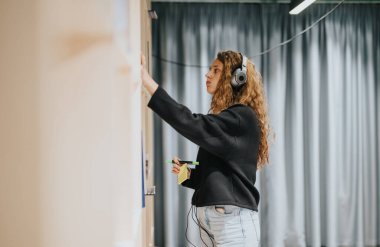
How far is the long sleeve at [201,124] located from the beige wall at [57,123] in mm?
550

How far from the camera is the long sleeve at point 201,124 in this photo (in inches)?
41.0

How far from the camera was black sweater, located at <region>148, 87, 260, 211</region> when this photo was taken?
114cm

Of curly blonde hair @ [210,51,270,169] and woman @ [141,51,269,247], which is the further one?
curly blonde hair @ [210,51,270,169]

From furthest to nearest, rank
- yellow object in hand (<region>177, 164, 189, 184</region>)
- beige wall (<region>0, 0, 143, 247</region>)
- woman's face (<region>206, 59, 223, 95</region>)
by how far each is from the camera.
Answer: woman's face (<region>206, 59, 223, 95</region>), yellow object in hand (<region>177, 164, 189, 184</region>), beige wall (<region>0, 0, 143, 247</region>)

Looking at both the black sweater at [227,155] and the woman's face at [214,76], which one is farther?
the woman's face at [214,76]

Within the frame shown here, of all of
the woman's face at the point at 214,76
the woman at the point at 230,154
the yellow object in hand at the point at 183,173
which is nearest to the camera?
the woman at the point at 230,154

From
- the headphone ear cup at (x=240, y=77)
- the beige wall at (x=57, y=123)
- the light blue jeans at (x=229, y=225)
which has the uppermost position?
the headphone ear cup at (x=240, y=77)

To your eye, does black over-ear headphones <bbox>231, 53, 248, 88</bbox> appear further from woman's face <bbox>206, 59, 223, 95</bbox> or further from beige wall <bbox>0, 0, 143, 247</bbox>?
beige wall <bbox>0, 0, 143, 247</bbox>

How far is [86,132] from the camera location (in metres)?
0.48

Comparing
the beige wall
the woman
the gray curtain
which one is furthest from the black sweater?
the gray curtain

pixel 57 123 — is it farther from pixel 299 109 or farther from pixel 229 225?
pixel 299 109

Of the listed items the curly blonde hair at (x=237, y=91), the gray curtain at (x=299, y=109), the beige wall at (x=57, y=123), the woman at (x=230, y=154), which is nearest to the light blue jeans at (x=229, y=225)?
the woman at (x=230, y=154)

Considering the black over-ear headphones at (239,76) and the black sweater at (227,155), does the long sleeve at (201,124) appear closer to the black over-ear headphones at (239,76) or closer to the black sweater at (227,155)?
the black sweater at (227,155)

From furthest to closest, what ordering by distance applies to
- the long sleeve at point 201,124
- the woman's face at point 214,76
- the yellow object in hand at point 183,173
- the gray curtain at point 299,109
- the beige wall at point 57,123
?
the gray curtain at point 299,109, the woman's face at point 214,76, the yellow object in hand at point 183,173, the long sleeve at point 201,124, the beige wall at point 57,123
